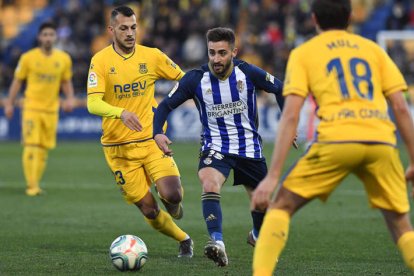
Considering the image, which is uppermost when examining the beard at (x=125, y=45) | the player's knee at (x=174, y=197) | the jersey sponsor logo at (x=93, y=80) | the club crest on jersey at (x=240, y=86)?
the beard at (x=125, y=45)

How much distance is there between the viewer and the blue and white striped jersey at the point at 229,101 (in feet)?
28.2

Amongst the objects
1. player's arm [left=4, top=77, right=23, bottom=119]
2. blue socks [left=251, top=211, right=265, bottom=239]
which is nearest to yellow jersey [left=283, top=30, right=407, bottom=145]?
blue socks [left=251, top=211, right=265, bottom=239]

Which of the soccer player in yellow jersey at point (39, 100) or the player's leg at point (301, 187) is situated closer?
the player's leg at point (301, 187)

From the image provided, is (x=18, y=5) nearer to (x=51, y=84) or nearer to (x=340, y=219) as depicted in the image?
(x=51, y=84)

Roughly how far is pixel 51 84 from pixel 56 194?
180cm

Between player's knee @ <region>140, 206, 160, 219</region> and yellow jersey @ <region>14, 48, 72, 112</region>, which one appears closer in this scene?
player's knee @ <region>140, 206, 160, 219</region>

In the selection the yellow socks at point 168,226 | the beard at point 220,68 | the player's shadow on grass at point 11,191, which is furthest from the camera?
the player's shadow on grass at point 11,191

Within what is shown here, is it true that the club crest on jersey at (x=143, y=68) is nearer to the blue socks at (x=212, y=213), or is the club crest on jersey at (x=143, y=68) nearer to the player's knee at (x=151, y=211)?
the player's knee at (x=151, y=211)

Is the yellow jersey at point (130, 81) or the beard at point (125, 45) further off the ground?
the beard at point (125, 45)

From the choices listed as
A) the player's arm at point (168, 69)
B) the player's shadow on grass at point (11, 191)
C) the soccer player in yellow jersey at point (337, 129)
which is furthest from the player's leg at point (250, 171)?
the player's shadow on grass at point (11, 191)

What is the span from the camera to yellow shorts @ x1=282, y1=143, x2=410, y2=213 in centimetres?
600

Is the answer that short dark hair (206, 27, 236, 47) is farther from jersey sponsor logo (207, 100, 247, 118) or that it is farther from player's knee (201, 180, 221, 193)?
player's knee (201, 180, 221, 193)

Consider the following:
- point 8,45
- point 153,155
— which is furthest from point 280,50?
point 153,155

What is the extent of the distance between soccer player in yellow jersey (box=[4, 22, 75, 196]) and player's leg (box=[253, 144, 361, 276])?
964 centimetres
